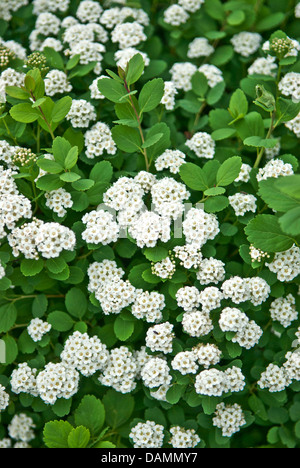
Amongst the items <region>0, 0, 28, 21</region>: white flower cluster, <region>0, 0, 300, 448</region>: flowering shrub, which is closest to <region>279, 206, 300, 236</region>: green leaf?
<region>0, 0, 300, 448</region>: flowering shrub

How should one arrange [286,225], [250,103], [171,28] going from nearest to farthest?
[286,225] → [250,103] → [171,28]

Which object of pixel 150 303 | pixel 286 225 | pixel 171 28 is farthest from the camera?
pixel 171 28

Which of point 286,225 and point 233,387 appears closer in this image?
point 286,225

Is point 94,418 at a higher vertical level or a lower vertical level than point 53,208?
lower

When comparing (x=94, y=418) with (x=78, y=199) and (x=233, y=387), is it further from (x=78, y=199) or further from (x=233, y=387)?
(x=78, y=199)

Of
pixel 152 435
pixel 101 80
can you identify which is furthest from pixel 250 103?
pixel 152 435

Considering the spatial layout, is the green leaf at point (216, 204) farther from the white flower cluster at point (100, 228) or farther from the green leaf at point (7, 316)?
the green leaf at point (7, 316)

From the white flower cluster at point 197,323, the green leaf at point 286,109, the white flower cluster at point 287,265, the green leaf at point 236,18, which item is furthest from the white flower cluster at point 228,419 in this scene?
the green leaf at point 236,18

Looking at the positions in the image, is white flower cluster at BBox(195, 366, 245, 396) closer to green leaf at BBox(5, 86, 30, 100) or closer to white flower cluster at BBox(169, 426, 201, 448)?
white flower cluster at BBox(169, 426, 201, 448)
